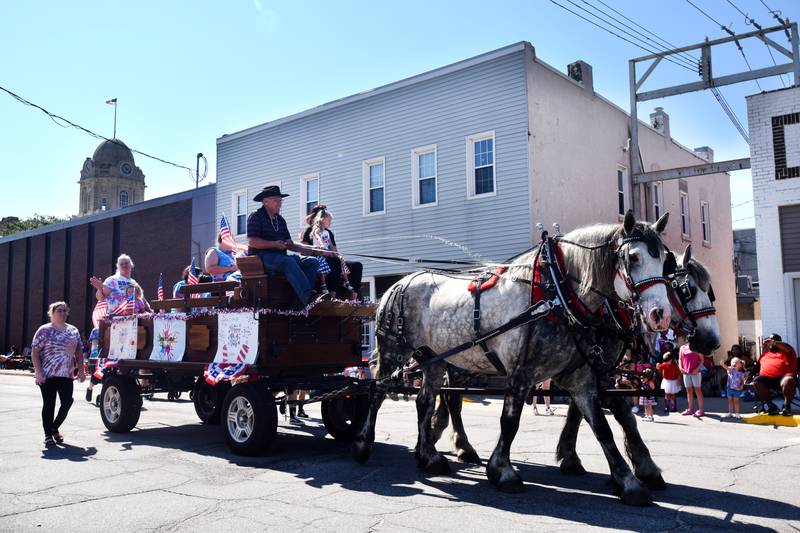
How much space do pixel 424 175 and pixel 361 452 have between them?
13.1 meters

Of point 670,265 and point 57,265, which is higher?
point 57,265

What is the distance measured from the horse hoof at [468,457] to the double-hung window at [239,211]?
17.7 meters

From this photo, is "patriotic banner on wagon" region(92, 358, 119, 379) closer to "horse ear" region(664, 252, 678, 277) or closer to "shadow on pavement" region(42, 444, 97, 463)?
"shadow on pavement" region(42, 444, 97, 463)

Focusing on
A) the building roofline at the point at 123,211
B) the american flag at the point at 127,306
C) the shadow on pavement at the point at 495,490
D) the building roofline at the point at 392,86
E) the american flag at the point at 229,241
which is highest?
the building roofline at the point at 392,86

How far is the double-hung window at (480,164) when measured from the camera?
1802cm

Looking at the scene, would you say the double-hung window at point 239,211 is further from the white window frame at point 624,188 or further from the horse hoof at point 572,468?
the horse hoof at point 572,468

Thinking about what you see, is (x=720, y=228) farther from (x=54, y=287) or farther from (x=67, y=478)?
(x=54, y=287)

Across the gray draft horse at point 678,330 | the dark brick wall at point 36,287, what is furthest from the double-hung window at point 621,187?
the dark brick wall at point 36,287

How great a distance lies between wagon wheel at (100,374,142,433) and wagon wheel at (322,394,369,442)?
8.85 ft

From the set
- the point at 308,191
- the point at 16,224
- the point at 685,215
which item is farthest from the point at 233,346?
the point at 16,224

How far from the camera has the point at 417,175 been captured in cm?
1947

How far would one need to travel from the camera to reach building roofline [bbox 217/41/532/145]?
57.9ft

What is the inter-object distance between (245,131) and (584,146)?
11.7 meters

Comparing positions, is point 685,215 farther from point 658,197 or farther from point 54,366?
point 54,366
